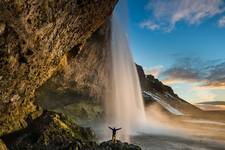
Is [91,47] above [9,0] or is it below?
above

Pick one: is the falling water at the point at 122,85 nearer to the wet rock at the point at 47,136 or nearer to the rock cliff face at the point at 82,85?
the rock cliff face at the point at 82,85

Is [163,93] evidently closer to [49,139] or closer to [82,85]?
[82,85]

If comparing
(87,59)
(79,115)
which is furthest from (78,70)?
(79,115)

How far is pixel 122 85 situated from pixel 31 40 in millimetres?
50684

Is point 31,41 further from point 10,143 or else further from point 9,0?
point 10,143

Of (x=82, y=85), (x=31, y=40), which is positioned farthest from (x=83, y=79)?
(x=31, y=40)

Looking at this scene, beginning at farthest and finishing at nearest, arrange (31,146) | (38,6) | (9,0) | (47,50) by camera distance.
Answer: (47,50) → (31,146) → (38,6) → (9,0)

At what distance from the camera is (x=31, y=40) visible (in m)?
21.8

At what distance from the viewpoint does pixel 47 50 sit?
24.8 metres

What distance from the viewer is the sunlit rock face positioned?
2001 centimetres

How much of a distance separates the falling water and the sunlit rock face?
3603 cm

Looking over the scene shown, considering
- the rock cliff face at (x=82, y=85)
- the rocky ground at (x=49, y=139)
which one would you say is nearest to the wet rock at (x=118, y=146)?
the rocky ground at (x=49, y=139)

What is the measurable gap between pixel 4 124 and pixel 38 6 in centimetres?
1073

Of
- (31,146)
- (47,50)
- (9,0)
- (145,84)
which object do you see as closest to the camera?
(9,0)
